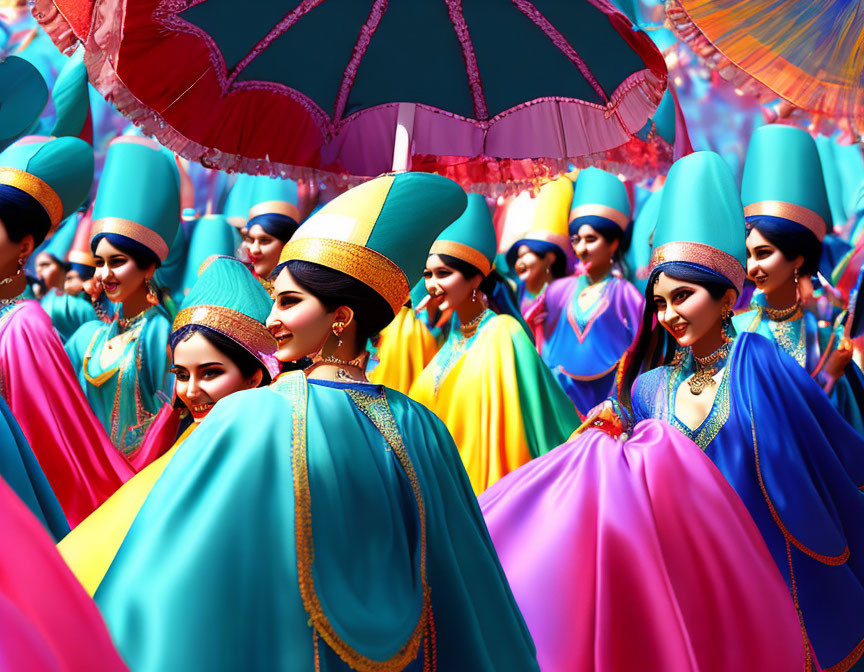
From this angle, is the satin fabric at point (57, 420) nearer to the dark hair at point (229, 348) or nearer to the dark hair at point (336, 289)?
the dark hair at point (229, 348)

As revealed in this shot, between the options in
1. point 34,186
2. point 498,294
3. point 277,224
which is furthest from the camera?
point 277,224

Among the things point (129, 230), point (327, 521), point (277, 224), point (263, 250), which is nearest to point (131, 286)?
point (129, 230)

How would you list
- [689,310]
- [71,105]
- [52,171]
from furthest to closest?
[71,105], [52,171], [689,310]

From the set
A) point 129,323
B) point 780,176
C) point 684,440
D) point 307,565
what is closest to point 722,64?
point 684,440

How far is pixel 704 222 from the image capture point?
4.00m

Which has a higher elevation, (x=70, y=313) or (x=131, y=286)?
(x=131, y=286)

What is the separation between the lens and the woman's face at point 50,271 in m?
9.33

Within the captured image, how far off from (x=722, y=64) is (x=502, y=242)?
14.5 ft

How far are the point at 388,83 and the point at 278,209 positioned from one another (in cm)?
296

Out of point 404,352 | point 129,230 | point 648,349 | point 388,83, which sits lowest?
point 404,352

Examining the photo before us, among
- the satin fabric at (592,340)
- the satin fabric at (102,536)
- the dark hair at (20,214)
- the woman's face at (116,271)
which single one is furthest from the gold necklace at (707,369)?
the woman's face at (116,271)

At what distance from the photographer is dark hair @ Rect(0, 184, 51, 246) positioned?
430 centimetres

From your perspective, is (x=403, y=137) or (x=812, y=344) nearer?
(x=403, y=137)

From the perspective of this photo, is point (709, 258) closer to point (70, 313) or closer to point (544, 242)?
point (544, 242)
